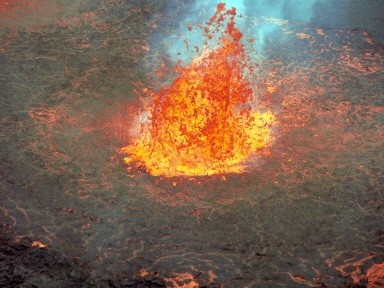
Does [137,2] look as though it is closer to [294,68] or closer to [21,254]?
[294,68]

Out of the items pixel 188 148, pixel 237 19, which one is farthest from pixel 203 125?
pixel 237 19

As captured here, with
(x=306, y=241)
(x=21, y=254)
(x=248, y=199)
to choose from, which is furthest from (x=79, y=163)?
(x=306, y=241)

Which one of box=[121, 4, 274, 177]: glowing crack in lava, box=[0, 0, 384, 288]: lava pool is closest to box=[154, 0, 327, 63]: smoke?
box=[0, 0, 384, 288]: lava pool

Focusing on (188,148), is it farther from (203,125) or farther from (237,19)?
(237,19)

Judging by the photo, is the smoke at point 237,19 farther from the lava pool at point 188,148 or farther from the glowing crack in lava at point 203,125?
the glowing crack in lava at point 203,125

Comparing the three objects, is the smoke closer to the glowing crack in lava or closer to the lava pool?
the lava pool

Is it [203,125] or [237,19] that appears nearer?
[203,125]

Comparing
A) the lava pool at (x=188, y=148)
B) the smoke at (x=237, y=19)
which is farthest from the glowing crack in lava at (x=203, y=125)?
the smoke at (x=237, y=19)

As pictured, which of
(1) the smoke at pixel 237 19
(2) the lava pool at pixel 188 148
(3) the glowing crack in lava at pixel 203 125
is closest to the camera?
(2) the lava pool at pixel 188 148
